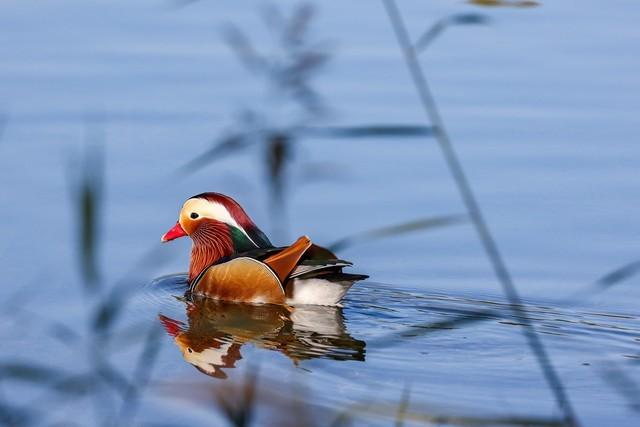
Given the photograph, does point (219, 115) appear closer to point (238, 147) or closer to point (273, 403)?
point (273, 403)

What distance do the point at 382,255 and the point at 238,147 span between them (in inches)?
185

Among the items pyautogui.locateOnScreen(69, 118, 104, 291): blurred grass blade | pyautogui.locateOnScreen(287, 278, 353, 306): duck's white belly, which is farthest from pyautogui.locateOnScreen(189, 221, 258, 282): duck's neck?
pyautogui.locateOnScreen(69, 118, 104, 291): blurred grass blade

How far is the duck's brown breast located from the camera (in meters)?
7.54

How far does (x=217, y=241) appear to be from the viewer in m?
8.27

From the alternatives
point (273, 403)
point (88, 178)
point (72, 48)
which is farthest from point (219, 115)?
point (88, 178)

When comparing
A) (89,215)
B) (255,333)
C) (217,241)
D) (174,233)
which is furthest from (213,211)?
(89,215)

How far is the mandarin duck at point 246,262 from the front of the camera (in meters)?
7.34

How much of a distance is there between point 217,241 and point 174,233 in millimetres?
299

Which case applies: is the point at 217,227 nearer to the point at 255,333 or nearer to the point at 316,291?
the point at 316,291

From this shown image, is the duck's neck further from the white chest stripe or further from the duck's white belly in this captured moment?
the duck's white belly

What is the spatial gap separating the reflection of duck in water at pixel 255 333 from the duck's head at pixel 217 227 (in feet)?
1.97

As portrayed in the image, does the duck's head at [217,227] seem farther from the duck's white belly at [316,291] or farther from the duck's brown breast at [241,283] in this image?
the duck's white belly at [316,291]

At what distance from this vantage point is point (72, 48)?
1172 centimetres

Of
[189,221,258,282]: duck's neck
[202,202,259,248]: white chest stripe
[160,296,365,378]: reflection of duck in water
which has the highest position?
[202,202,259,248]: white chest stripe
